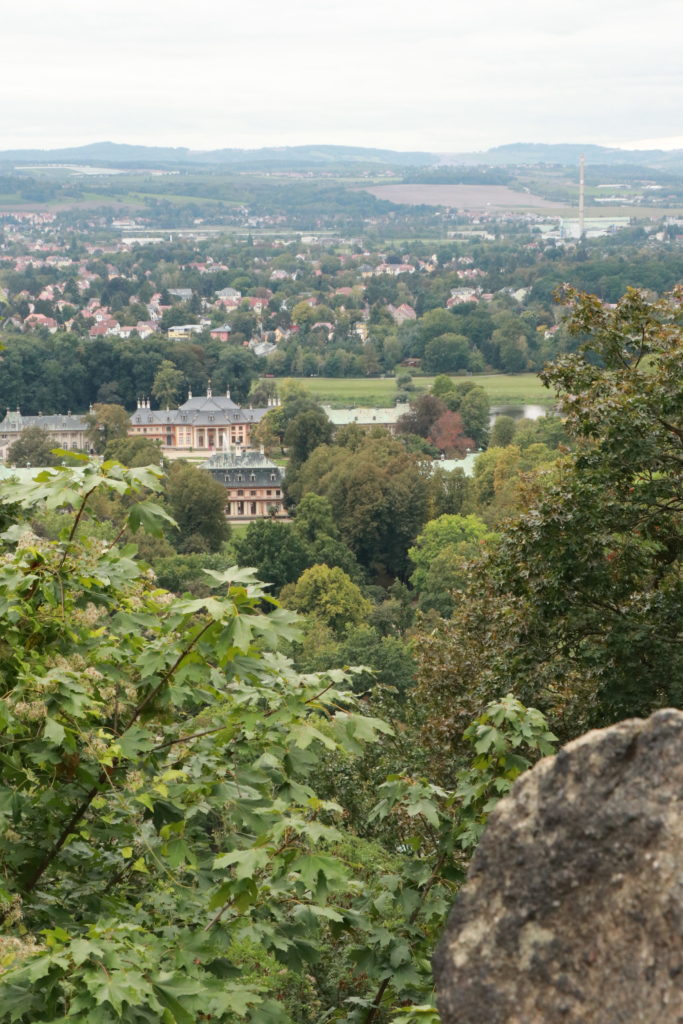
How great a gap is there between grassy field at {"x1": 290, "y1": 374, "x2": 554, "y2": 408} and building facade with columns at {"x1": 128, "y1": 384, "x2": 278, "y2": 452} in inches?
402

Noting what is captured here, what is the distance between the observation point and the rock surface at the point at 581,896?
3256mm

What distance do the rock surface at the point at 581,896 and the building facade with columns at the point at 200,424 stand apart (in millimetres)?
117213

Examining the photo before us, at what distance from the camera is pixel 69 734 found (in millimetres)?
5332

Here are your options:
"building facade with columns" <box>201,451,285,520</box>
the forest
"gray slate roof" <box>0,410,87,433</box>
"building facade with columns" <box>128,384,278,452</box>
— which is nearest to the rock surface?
the forest

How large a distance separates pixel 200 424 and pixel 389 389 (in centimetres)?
2680

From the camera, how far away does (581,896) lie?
3398 mm

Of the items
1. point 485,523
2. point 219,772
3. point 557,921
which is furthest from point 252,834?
point 485,523

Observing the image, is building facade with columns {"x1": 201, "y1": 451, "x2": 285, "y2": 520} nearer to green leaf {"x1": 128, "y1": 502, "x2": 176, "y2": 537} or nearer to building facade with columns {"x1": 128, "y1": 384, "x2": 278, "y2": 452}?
building facade with columns {"x1": 128, "y1": 384, "x2": 278, "y2": 452}

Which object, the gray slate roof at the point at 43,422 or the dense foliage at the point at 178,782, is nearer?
the dense foliage at the point at 178,782

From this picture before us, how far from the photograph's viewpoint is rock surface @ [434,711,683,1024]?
3.26 metres

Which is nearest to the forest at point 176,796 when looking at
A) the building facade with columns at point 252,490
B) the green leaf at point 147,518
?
the green leaf at point 147,518

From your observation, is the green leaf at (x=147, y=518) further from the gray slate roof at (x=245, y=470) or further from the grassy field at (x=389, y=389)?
the grassy field at (x=389, y=389)

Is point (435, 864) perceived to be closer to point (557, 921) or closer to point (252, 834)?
point (252, 834)

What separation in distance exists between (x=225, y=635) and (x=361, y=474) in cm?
7155
